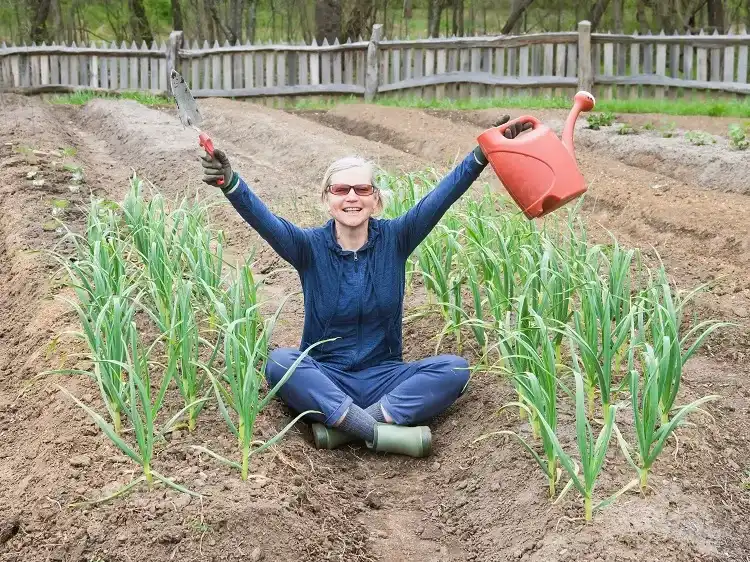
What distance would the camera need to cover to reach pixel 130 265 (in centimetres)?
426

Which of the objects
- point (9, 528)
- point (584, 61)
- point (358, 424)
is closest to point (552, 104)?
point (584, 61)

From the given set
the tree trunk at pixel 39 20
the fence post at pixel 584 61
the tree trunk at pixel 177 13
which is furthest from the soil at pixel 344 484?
the tree trunk at pixel 177 13

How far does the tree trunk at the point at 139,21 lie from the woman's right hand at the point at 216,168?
18.5 metres

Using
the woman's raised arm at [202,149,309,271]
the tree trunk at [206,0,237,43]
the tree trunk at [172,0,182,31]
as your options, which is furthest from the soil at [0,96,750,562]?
the tree trunk at [172,0,182,31]

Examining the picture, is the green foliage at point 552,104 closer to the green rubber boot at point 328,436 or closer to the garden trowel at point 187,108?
the green rubber boot at point 328,436

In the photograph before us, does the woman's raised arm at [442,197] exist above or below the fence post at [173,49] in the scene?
below

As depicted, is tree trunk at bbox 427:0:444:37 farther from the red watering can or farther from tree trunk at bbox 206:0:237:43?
the red watering can

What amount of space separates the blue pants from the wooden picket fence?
1045cm

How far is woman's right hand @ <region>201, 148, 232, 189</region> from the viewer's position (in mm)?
3066

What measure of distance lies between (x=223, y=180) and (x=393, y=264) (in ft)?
2.16

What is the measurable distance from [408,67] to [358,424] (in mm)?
11662

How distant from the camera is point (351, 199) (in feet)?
10.8

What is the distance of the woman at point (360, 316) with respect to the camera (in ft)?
10.7

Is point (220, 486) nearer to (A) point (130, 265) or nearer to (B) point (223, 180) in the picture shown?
(B) point (223, 180)
